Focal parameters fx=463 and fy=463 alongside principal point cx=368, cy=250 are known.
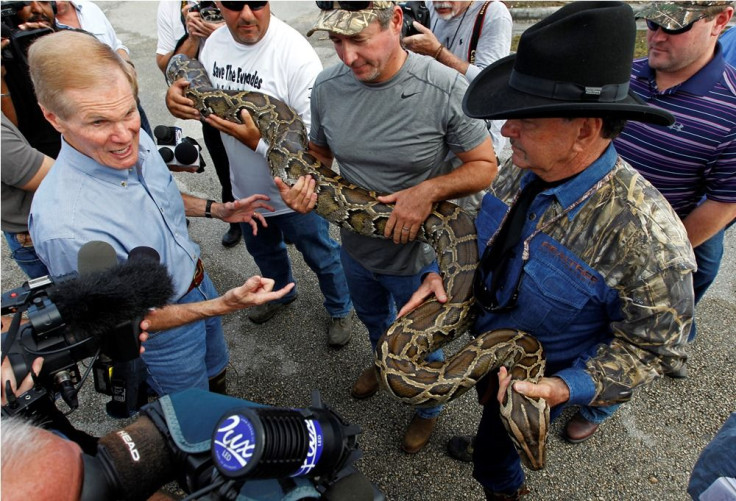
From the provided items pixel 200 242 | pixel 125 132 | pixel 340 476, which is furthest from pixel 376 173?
pixel 200 242

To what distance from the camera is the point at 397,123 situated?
294 centimetres

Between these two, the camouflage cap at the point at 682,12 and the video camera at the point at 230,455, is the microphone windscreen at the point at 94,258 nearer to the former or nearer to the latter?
the video camera at the point at 230,455

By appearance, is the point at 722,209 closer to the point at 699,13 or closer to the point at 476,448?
the point at 699,13

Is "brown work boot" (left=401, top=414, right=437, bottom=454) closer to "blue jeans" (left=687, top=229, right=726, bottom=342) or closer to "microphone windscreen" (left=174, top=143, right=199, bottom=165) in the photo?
"blue jeans" (left=687, top=229, right=726, bottom=342)

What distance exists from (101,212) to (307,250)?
2113 mm

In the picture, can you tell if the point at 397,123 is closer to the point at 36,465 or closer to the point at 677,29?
the point at 677,29

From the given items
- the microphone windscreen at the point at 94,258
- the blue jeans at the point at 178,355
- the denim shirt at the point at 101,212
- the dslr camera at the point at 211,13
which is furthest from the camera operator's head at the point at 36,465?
the dslr camera at the point at 211,13

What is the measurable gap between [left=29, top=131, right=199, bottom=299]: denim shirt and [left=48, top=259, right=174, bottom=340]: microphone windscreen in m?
0.86

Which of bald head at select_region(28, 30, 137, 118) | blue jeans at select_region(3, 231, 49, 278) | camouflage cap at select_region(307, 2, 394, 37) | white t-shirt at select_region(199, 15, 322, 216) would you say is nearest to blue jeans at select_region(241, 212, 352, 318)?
white t-shirt at select_region(199, 15, 322, 216)

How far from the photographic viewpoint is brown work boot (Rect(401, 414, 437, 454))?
3637 mm

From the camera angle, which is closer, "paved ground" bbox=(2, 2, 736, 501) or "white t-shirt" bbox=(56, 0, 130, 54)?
"paved ground" bbox=(2, 2, 736, 501)

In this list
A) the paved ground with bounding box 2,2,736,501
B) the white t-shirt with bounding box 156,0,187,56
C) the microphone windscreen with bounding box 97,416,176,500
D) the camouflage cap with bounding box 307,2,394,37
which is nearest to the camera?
the microphone windscreen with bounding box 97,416,176,500

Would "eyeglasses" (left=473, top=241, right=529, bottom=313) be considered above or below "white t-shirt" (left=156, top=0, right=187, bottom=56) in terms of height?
below

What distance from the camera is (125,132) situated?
8.00ft
